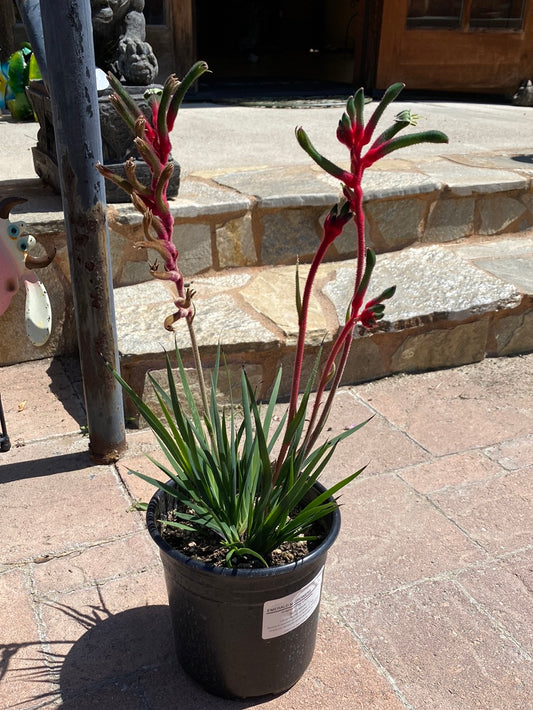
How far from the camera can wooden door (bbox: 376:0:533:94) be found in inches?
250

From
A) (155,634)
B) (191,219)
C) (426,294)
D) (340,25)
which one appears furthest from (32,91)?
(340,25)

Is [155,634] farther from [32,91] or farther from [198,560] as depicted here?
[32,91]

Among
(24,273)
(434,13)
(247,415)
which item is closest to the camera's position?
(247,415)

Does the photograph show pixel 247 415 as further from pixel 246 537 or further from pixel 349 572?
pixel 349 572

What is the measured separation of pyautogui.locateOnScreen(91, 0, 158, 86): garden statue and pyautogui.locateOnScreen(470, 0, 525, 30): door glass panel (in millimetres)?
4208

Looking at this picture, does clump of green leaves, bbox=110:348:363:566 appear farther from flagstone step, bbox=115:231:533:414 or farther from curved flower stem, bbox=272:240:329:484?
→ flagstone step, bbox=115:231:533:414

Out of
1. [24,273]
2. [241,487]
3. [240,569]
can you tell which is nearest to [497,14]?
[24,273]

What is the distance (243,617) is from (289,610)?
0.10 meters

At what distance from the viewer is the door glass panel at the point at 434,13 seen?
630cm

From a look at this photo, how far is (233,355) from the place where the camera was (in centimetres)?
268

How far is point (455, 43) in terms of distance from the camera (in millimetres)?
6422

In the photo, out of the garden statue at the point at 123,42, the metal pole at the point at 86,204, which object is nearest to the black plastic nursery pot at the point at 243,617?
the metal pole at the point at 86,204

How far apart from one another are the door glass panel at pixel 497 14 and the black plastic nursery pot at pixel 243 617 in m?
6.09

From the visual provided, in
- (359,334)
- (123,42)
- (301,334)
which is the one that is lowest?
(359,334)
